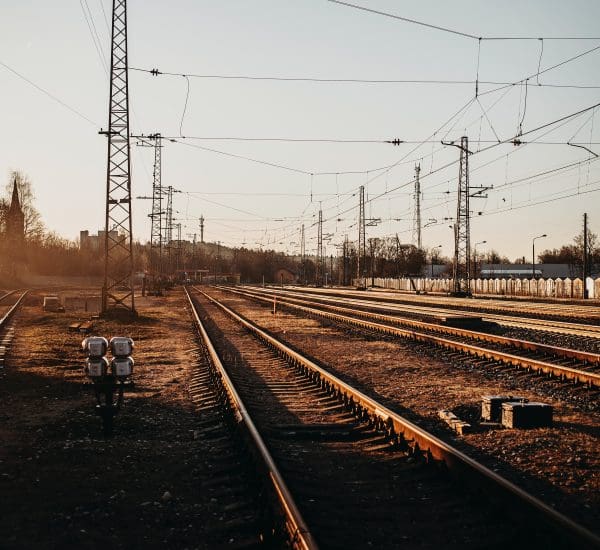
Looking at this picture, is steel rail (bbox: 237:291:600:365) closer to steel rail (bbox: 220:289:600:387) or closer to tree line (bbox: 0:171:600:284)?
steel rail (bbox: 220:289:600:387)

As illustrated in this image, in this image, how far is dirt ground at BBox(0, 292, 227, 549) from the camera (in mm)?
5141

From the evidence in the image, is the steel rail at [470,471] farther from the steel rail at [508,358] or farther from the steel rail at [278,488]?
the steel rail at [508,358]

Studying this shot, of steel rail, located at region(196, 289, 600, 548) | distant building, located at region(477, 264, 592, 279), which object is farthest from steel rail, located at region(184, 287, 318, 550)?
distant building, located at region(477, 264, 592, 279)

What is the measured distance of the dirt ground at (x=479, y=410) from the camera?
6086 mm

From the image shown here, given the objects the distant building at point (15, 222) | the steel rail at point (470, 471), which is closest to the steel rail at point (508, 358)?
the steel rail at point (470, 471)

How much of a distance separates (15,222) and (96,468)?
293 ft

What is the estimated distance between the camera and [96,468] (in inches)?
267

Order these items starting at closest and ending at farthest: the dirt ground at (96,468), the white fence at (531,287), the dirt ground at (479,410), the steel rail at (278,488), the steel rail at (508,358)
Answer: the steel rail at (278,488)
the dirt ground at (96,468)
the dirt ground at (479,410)
the steel rail at (508,358)
the white fence at (531,287)

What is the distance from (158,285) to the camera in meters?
64.8

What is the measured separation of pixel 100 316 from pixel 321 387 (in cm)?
1993

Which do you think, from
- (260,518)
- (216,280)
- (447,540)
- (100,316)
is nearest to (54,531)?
(260,518)

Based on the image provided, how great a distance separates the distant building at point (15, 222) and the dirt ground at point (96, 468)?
79.8 meters

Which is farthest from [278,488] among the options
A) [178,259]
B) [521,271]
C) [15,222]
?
[521,271]

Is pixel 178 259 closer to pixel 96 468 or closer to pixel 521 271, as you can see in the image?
pixel 521 271
